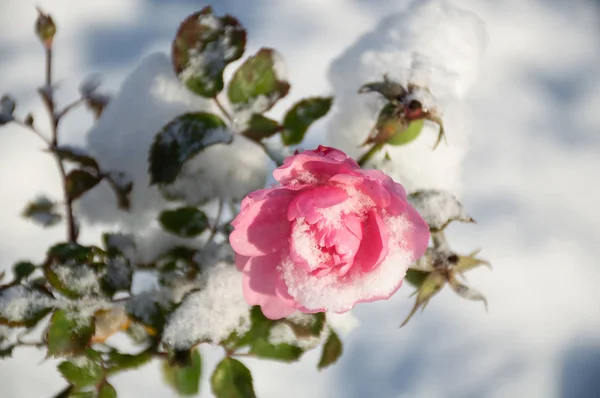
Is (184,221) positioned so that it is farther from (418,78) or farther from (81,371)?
(418,78)

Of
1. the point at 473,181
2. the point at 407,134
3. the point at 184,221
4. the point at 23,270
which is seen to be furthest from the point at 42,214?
the point at 473,181

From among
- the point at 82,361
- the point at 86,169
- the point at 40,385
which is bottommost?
the point at 40,385

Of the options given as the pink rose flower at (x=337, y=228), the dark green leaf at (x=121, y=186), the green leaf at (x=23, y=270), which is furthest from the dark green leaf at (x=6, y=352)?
the pink rose flower at (x=337, y=228)

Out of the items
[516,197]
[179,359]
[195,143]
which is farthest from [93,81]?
[516,197]

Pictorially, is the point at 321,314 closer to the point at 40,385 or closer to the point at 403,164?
the point at 403,164

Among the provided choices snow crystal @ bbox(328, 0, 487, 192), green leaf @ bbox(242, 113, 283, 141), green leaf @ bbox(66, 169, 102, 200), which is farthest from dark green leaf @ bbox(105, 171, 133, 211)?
snow crystal @ bbox(328, 0, 487, 192)
